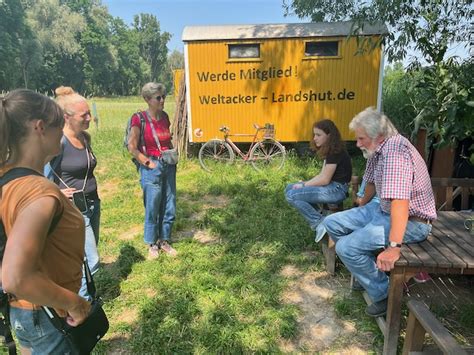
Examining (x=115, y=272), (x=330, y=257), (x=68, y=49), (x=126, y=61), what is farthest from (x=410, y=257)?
(x=126, y=61)

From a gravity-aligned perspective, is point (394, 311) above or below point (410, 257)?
below

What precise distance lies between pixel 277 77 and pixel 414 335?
7107 millimetres

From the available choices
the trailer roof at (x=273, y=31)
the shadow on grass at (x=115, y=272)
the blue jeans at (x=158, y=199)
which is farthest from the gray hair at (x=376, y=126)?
the trailer roof at (x=273, y=31)

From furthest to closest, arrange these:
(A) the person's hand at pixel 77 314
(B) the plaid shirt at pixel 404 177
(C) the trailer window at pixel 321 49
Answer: (C) the trailer window at pixel 321 49 → (B) the plaid shirt at pixel 404 177 → (A) the person's hand at pixel 77 314

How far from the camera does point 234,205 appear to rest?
5.85 m

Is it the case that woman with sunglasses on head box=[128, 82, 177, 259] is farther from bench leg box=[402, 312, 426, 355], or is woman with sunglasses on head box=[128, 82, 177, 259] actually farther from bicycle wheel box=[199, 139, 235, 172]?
bicycle wheel box=[199, 139, 235, 172]

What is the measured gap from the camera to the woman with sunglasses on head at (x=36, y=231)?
1178mm

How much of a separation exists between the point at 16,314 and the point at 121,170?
7148 mm

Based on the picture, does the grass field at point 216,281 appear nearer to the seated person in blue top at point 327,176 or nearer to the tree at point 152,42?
the seated person in blue top at point 327,176

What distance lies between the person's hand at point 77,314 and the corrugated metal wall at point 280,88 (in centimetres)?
755

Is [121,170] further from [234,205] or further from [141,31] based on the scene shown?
[141,31]

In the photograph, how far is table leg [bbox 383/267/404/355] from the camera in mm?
2445

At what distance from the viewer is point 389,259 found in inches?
94.4

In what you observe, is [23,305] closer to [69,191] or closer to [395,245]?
[69,191]
